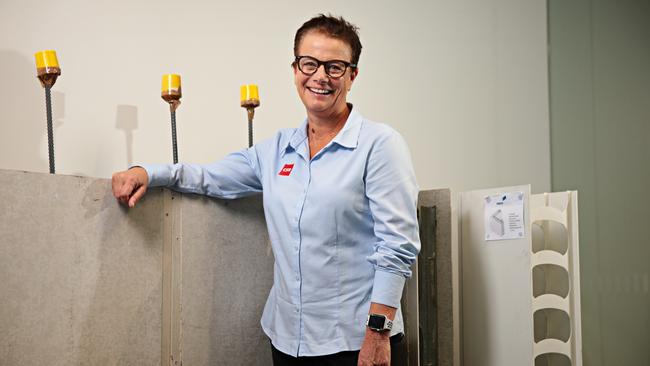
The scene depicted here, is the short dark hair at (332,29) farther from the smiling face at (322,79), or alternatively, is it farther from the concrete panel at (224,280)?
the concrete panel at (224,280)

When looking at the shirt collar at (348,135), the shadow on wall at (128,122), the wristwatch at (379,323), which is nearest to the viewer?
the wristwatch at (379,323)

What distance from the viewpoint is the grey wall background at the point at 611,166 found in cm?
262

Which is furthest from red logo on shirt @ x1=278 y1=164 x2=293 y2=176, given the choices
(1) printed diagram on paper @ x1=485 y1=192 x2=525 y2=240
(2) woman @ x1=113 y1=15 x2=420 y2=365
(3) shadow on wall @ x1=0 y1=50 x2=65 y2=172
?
(3) shadow on wall @ x1=0 y1=50 x2=65 y2=172

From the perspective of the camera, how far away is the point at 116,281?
1.74 metres

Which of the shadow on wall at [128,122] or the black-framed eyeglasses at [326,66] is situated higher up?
the black-framed eyeglasses at [326,66]

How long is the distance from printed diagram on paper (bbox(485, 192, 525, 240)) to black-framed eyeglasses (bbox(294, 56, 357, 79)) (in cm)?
81

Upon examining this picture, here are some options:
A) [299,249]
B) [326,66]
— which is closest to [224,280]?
[299,249]

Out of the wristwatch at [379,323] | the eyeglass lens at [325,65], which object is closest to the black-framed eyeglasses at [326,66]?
the eyeglass lens at [325,65]

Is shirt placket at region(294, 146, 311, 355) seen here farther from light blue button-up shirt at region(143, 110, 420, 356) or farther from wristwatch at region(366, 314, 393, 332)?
wristwatch at region(366, 314, 393, 332)

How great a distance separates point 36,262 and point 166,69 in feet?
3.55

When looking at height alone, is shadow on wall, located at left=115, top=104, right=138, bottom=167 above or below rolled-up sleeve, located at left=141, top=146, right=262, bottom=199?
above

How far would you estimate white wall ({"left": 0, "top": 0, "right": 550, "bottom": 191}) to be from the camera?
227cm

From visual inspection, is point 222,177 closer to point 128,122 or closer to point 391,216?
point 391,216

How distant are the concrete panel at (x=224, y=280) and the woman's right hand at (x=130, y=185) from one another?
6.8 inches
